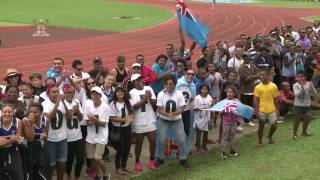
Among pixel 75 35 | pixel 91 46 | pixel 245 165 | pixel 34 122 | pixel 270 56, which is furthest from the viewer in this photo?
pixel 75 35

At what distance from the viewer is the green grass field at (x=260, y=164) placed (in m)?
8.45

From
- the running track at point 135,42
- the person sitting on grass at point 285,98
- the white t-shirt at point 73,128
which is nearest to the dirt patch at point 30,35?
the running track at point 135,42

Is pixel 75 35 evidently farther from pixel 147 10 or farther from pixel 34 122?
pixel 34 122

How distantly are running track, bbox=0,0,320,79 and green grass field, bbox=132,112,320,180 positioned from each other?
1099 cm

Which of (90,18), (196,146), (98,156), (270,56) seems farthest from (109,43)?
(98,156)

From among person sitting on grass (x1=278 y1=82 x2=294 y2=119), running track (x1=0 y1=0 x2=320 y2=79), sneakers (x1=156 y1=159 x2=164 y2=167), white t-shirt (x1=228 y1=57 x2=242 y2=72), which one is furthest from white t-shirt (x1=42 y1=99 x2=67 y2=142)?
running track (x1=0 y1=0 x2=320 y2=79)

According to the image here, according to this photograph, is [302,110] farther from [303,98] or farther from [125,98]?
[125,98]

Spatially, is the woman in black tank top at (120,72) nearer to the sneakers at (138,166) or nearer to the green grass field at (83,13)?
the sneakers at (138,166)

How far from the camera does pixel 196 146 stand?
10.5m

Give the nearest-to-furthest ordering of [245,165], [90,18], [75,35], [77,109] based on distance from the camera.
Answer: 1. [77,109]
2. [245,165]
3. [75,35]
4. [90,18]

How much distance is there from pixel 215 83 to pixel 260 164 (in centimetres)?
302

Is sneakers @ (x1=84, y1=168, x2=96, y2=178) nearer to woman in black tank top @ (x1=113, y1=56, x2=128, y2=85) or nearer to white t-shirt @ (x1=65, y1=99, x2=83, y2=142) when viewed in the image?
white t-shirt @ (x1=65, y1=99, x2=83, y2=142)

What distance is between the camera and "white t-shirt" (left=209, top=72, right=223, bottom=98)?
1162cm

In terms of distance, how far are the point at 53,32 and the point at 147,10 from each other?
1429 cm
